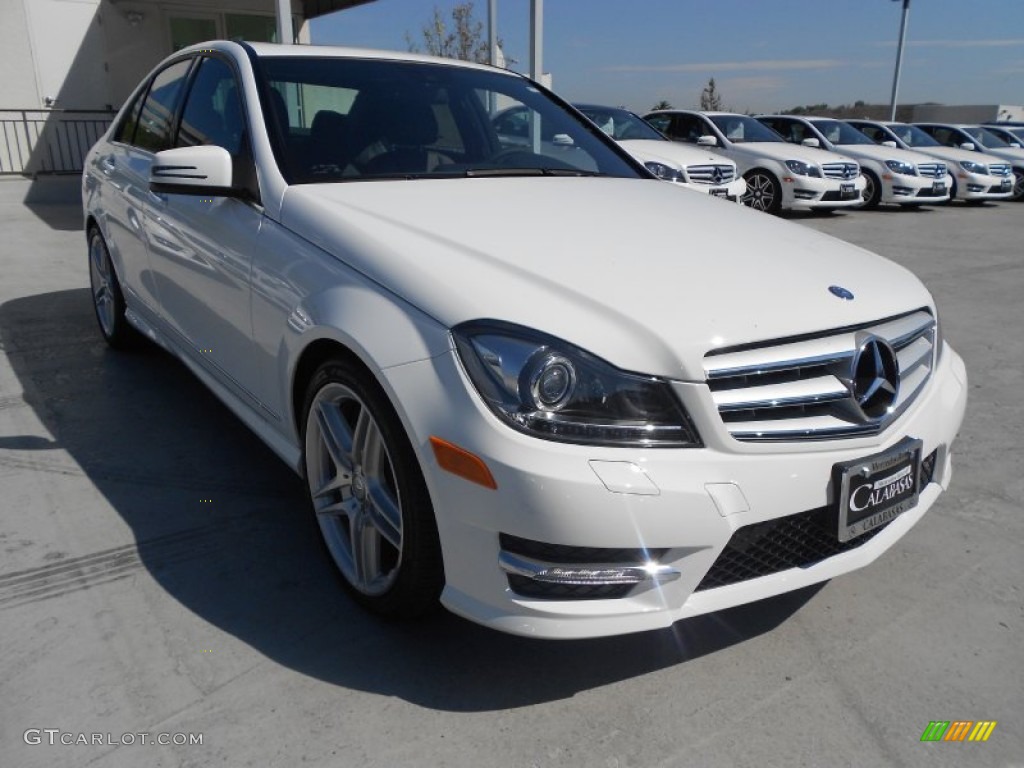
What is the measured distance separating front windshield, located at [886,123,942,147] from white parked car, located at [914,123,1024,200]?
3.44ft

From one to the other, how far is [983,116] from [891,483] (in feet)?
163

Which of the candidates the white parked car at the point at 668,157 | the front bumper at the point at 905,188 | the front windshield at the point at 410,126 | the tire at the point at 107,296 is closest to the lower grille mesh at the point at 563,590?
the front windshield at the point at 410,126

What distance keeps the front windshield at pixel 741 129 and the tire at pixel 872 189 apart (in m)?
1.87

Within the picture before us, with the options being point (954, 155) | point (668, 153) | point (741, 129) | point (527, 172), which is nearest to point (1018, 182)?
point (954, 155)

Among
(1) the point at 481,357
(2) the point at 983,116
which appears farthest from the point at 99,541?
(2) the point at 983,116

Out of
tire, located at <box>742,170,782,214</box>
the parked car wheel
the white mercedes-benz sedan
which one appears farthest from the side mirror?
the parked car wheel

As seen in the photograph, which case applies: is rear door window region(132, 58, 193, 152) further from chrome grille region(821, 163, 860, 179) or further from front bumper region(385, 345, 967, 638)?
chrome grille region(821, 163, 860, 179)

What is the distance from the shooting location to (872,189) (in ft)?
49.4

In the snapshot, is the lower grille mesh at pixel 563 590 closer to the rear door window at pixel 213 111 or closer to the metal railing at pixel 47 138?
the rear door window at pixel 213 111

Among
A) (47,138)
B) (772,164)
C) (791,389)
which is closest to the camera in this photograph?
(791,389)

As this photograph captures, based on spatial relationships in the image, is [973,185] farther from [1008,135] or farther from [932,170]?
[1008,135]

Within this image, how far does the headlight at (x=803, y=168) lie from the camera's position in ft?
42.4

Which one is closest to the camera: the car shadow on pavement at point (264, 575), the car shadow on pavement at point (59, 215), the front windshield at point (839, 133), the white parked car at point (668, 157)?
the car shadow on pavement at point (264, 575)

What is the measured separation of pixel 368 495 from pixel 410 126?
1.55 metres
